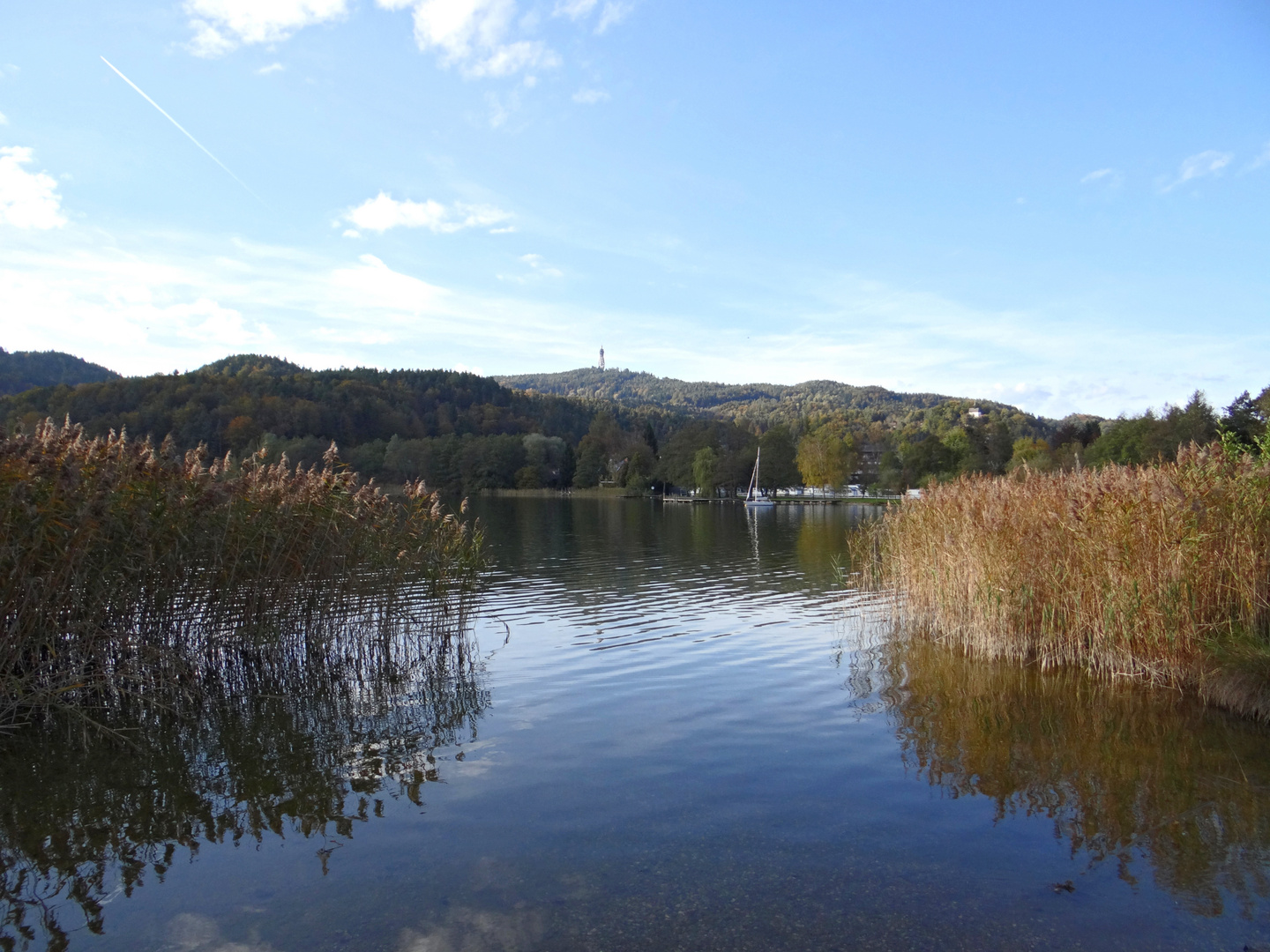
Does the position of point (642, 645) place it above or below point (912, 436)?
below

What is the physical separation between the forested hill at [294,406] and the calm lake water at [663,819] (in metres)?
41.3

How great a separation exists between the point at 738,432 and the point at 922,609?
375ft

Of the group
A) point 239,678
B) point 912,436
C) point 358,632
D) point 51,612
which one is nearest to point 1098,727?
point 358,632

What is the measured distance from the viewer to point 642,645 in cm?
1533

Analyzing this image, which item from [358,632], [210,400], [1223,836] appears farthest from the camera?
[210,400]

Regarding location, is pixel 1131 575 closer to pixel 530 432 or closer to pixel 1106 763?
pixel 1106 763

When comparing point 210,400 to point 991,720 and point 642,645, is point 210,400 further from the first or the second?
point 991,720

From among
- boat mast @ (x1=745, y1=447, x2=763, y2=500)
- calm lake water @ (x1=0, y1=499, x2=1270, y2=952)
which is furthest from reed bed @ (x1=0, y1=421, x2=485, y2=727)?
boat mast @ (x1=745, y1=447, x2=763, y2=500)

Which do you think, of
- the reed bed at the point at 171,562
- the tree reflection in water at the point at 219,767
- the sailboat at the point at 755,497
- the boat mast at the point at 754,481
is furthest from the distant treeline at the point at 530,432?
the tree reflection in water at the point at 219,767

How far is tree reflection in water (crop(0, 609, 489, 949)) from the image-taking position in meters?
6.25

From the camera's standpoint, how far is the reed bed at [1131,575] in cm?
1062

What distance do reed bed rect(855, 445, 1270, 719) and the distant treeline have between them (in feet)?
157

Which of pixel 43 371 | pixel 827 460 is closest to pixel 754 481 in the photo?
pixel 827 460

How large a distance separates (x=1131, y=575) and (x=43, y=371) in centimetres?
12792
